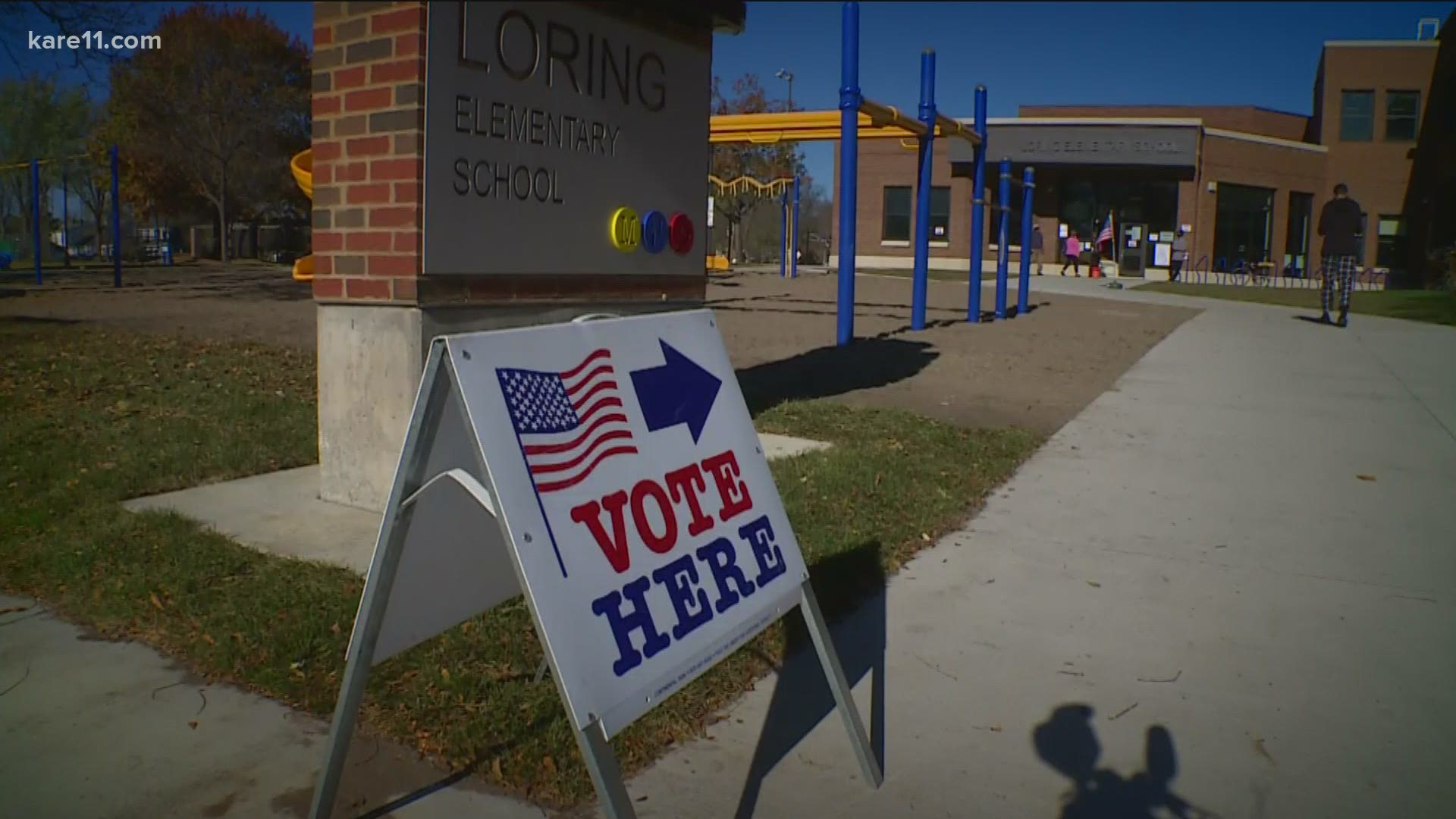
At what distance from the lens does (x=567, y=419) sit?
7.77ft

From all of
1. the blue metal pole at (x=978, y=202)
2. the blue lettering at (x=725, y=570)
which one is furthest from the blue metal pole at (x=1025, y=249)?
the blue lettering at (x=725, y=570)

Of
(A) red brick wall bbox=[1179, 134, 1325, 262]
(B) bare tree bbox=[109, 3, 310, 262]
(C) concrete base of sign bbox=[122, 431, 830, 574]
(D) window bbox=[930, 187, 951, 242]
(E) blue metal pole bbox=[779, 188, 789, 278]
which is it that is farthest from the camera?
(D) window bbox=[930, 187, 951, 242]

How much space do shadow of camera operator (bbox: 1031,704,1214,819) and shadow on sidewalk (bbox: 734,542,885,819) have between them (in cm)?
48

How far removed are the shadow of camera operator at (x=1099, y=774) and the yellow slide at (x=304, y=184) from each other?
11.8 feet

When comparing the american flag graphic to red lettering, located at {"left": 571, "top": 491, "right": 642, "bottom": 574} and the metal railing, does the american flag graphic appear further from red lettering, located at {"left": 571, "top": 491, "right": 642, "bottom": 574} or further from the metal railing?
the metal railing

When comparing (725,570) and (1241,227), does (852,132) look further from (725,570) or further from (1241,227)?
(1241,227)

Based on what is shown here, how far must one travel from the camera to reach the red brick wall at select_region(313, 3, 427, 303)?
13.5ft

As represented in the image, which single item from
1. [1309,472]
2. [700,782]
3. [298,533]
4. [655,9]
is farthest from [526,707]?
[1309,472]

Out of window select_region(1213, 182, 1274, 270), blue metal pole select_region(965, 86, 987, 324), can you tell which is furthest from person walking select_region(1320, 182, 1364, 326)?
window select_region(1213, 182, 1274, 270)

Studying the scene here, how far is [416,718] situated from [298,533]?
1.78 m

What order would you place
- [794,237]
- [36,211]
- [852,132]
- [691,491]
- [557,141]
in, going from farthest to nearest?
[794,237] < [36,211] < [852,132] < [557,141] < [691,491]

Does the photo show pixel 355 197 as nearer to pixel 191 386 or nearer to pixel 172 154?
pixel 191 386

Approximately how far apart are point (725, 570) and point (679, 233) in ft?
9.53

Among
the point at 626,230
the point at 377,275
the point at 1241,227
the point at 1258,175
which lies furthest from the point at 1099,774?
the point at 1241,227
